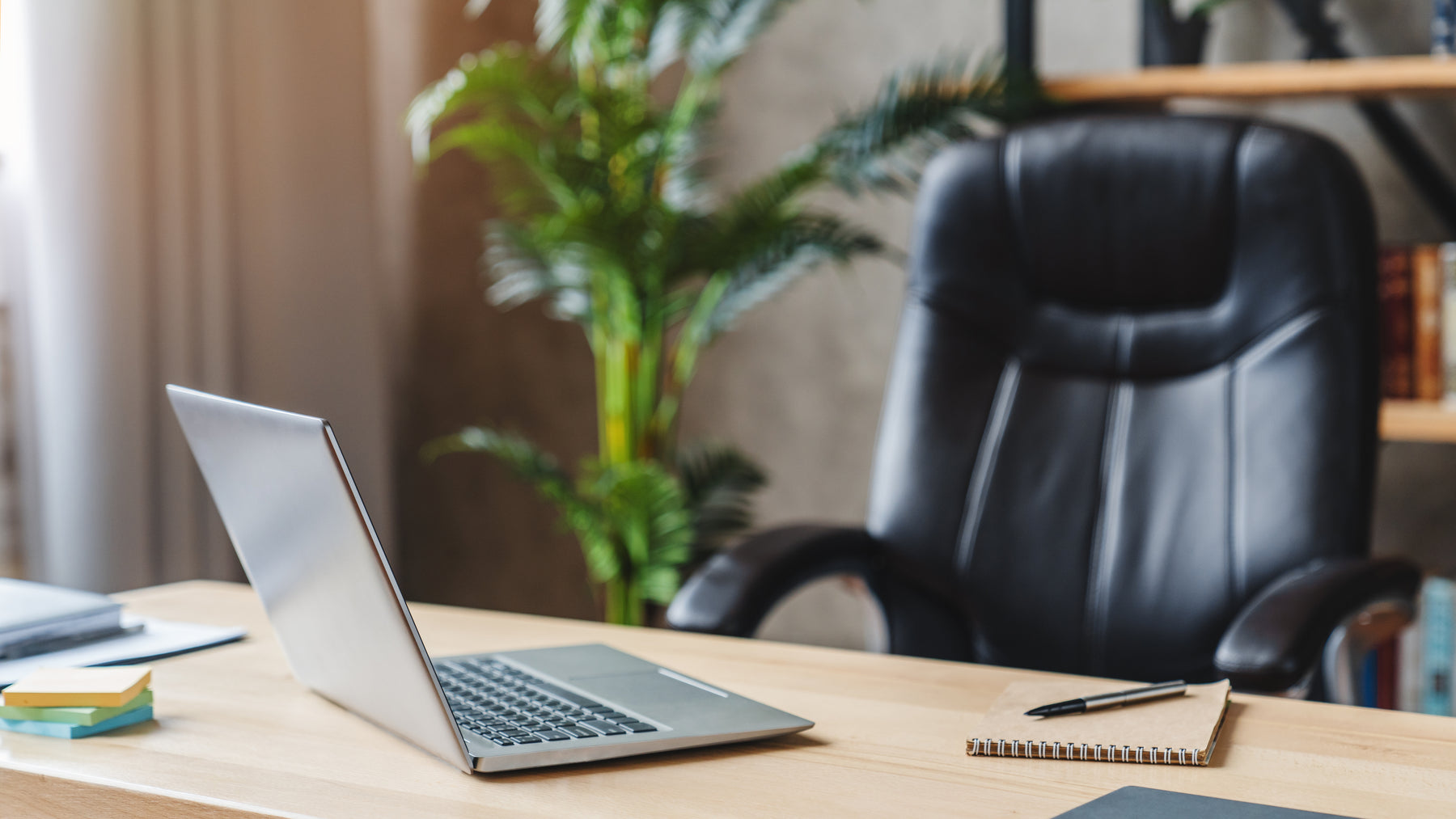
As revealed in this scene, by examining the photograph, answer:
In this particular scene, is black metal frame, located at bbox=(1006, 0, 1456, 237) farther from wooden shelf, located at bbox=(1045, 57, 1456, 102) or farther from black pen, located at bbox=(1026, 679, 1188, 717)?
black pen, located at bbox=(1026, 679, 1188, 717)

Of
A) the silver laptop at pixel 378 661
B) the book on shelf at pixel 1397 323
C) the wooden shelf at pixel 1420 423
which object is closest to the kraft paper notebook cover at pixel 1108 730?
the silver laptop at pixel 378 661

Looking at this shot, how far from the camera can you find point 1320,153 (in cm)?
129

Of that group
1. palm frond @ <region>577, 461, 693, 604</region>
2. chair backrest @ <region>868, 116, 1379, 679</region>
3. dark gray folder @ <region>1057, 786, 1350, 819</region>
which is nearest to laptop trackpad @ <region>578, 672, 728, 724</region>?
dark gray folder @ <region>1057, 786, 1350, 819</region>

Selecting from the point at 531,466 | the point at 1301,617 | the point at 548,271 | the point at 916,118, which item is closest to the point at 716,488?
the point at 531,466

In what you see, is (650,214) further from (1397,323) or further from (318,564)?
(318,564)

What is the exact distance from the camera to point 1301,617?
0.98 metres

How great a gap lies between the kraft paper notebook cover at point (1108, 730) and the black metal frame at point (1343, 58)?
1286 mm

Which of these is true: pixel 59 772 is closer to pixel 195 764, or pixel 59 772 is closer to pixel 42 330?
pixel 195 764

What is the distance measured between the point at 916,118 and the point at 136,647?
4.32 feet

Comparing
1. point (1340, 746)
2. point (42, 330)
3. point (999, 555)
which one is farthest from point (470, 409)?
point (1340, 746)

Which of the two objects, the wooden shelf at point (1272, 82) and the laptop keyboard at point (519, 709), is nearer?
the laptop keyboard at point (519, 709)

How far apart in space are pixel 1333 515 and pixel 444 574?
1905 mm

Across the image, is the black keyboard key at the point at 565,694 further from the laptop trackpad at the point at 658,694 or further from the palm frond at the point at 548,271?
the palm frond at the point at 548,271

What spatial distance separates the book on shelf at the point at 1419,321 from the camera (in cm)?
178
